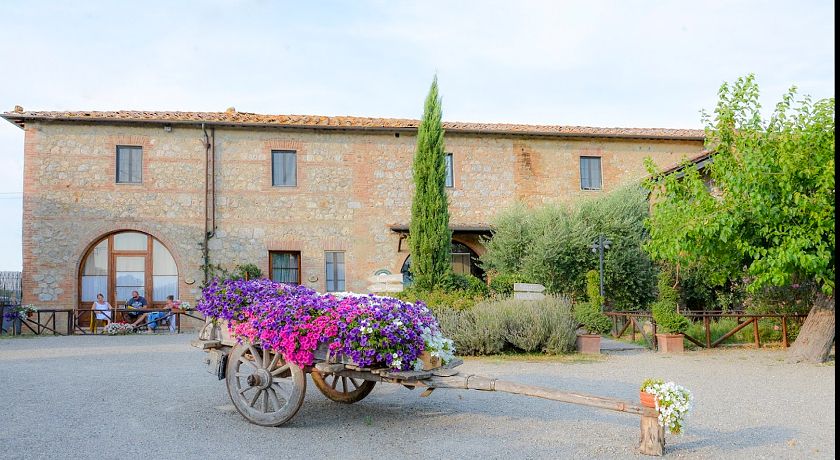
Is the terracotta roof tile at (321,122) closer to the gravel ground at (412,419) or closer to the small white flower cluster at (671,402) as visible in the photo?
the gravel ground at (412,419)

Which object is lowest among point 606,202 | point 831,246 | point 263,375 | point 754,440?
point 754,440

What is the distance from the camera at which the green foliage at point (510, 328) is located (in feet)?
38.2

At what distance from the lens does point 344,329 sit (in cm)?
576

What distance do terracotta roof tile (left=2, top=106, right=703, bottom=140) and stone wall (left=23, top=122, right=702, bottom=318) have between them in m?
0.31

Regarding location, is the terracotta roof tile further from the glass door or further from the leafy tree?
the leafy tree

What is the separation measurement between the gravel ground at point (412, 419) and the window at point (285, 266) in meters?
9.22

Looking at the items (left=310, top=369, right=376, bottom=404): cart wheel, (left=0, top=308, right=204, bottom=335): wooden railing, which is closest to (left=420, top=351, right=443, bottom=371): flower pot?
(left=310, top=369, right=376, bottom=404): cart wheel

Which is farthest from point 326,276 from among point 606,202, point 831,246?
point 831,246

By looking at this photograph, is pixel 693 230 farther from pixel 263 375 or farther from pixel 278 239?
pixel 278 239

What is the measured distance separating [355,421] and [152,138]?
576 inches

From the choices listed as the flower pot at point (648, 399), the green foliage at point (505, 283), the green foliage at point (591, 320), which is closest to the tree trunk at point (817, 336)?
the green foliage at point (591, 320)

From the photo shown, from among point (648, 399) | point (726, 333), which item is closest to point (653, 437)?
point (648, 399)

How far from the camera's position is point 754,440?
5.78 meters

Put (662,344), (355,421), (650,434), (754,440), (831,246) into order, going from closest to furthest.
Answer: (650,434) < (754,440) < (355,421) < (831,246) < (662,344)
